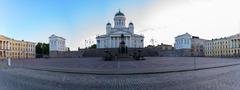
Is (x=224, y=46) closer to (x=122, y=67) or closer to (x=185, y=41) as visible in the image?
(x=185, y=41)

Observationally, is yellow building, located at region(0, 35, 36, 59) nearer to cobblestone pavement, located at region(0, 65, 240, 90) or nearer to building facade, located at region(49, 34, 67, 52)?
building facade, located at region(49, 34, 67, 52)

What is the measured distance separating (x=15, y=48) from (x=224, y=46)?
113835 mm

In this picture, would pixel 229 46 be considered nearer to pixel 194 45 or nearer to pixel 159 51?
pixel 194 45

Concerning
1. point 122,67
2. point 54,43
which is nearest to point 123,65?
point 122,67

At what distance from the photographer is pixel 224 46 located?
107 meters

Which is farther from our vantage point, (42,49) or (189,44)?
(42,49)

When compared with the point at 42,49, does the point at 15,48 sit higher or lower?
higher

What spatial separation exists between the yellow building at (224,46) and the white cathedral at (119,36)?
1637 inches

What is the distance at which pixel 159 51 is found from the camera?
7638 centimetres

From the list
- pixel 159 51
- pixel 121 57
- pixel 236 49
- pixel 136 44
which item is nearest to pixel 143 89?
pixel 121 57

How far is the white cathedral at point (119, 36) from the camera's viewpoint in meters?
99.7

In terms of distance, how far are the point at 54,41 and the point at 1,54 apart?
27.0 m

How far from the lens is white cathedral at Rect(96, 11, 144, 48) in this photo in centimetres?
9969

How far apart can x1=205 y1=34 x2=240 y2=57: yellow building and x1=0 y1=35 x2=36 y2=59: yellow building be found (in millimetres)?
103042
